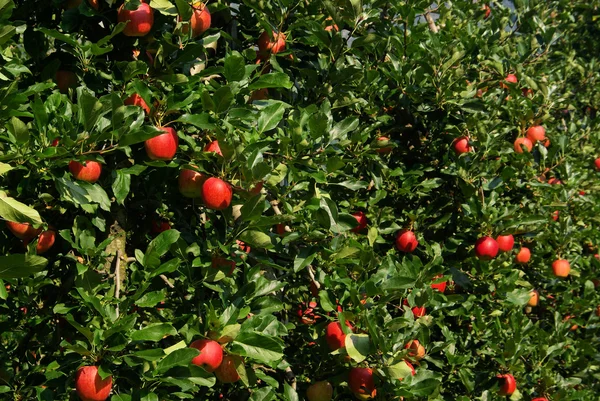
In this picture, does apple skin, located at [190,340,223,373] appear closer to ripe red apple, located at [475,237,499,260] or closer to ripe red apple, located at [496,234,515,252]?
ripe red apple, located at [475,237,499,260]

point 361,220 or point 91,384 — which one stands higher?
point 91,384

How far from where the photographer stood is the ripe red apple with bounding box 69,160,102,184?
1730mm

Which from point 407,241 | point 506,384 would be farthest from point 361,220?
point 506,384

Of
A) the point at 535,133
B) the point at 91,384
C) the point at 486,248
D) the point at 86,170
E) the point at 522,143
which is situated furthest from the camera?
the point at 535,133

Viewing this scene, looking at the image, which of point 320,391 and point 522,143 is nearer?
point 320,391

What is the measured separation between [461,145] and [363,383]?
1179mm

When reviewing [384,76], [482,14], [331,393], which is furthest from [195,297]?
[482,14]

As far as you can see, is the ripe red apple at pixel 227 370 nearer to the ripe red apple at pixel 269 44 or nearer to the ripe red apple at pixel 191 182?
the ripe red apple at pixel 191 182

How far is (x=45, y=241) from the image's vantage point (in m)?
1.96

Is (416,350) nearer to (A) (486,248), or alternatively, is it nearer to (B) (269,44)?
(A) (486,248)

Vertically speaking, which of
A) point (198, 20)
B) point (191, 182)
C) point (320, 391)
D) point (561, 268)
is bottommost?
point (561, 268)

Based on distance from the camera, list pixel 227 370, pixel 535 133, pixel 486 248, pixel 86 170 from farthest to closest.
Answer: pixel 535 133
pixel 486 248
pixel 227 370
pixel 86 170

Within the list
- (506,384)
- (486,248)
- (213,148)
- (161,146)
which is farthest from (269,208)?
(506,384)

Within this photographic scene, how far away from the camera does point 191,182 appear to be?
1872 mm
